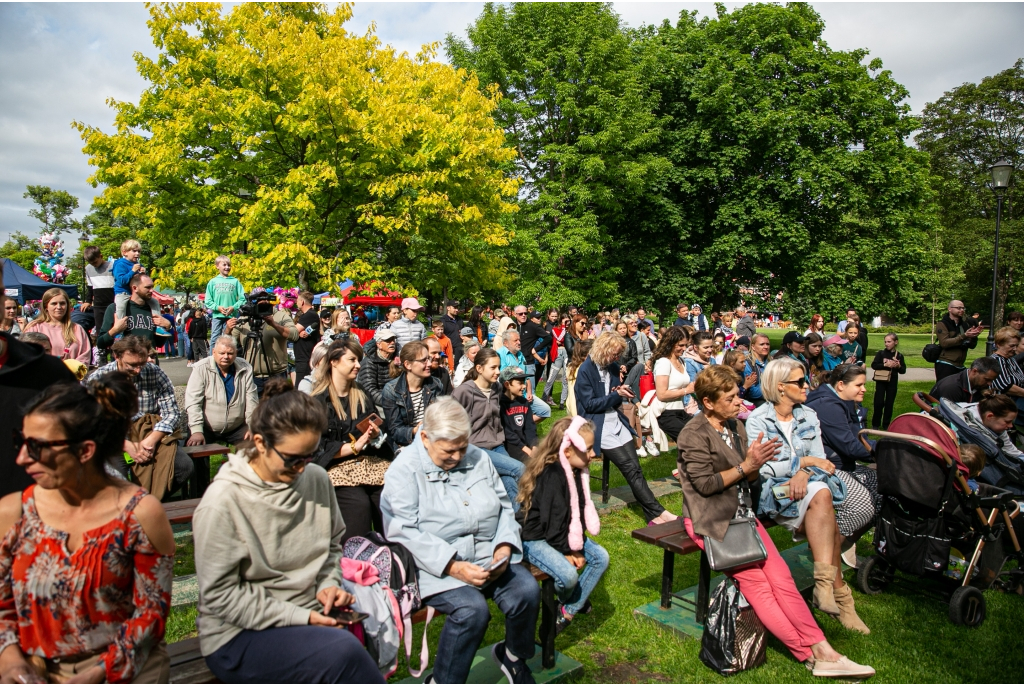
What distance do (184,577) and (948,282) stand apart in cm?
4329

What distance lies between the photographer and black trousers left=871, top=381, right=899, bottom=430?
11.8 meters

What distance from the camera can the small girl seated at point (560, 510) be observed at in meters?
4.14

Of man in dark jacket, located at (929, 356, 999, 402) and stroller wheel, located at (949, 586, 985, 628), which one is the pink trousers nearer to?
stroller wheel, located at (949, 586, 985, 628)

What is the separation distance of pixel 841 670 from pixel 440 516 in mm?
2578

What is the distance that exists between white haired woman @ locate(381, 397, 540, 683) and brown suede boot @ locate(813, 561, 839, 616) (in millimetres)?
2133

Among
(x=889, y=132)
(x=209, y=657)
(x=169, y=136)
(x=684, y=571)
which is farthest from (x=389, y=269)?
(x=889, y=132)

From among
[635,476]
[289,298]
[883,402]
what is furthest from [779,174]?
[635,476]

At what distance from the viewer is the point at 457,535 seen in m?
3.62

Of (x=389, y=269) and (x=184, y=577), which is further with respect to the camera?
(x=389, y=269)

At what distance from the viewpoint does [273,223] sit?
49.1 feet

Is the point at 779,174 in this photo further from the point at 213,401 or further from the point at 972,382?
the point at 213,401

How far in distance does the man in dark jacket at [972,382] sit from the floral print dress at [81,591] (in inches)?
303

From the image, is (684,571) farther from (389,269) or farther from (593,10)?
(593,10)

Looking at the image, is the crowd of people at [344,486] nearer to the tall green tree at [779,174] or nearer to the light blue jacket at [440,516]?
the light blue jacket at [440,516]
